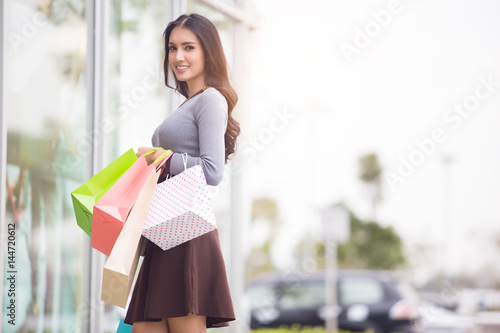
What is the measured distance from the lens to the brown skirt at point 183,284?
2547 millimetres

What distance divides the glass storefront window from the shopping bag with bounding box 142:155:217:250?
1.55m

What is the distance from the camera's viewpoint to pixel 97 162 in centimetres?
464

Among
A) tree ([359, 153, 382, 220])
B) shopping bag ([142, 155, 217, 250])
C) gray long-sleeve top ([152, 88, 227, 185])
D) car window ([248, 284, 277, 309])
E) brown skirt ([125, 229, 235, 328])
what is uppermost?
tree ([359, 153, 382, 220])

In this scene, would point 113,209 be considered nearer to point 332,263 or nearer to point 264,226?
point 332,263

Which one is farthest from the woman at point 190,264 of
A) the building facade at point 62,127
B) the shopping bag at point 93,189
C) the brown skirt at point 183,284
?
the building facade at point 62,127

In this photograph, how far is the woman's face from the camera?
111 inches

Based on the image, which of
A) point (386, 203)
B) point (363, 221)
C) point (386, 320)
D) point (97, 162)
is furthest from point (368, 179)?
point (97, 162)

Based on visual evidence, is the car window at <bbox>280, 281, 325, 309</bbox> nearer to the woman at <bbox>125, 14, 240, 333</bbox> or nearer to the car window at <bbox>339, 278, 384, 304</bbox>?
the car window at <bbox>339, 278, 384, 304</bbox>

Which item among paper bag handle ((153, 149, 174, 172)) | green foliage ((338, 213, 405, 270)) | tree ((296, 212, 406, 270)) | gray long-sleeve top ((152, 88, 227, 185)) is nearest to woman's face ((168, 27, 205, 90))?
Result: gray long-sleeve top ((152, 88, 227, 185))

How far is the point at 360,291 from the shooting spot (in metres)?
11.0

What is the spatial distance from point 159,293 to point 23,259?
5.52ft

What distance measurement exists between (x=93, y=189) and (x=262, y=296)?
30.6 feet

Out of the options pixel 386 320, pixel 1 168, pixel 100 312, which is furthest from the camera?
pixel 386 320

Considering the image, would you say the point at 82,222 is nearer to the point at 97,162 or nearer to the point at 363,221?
the point at 97,162
